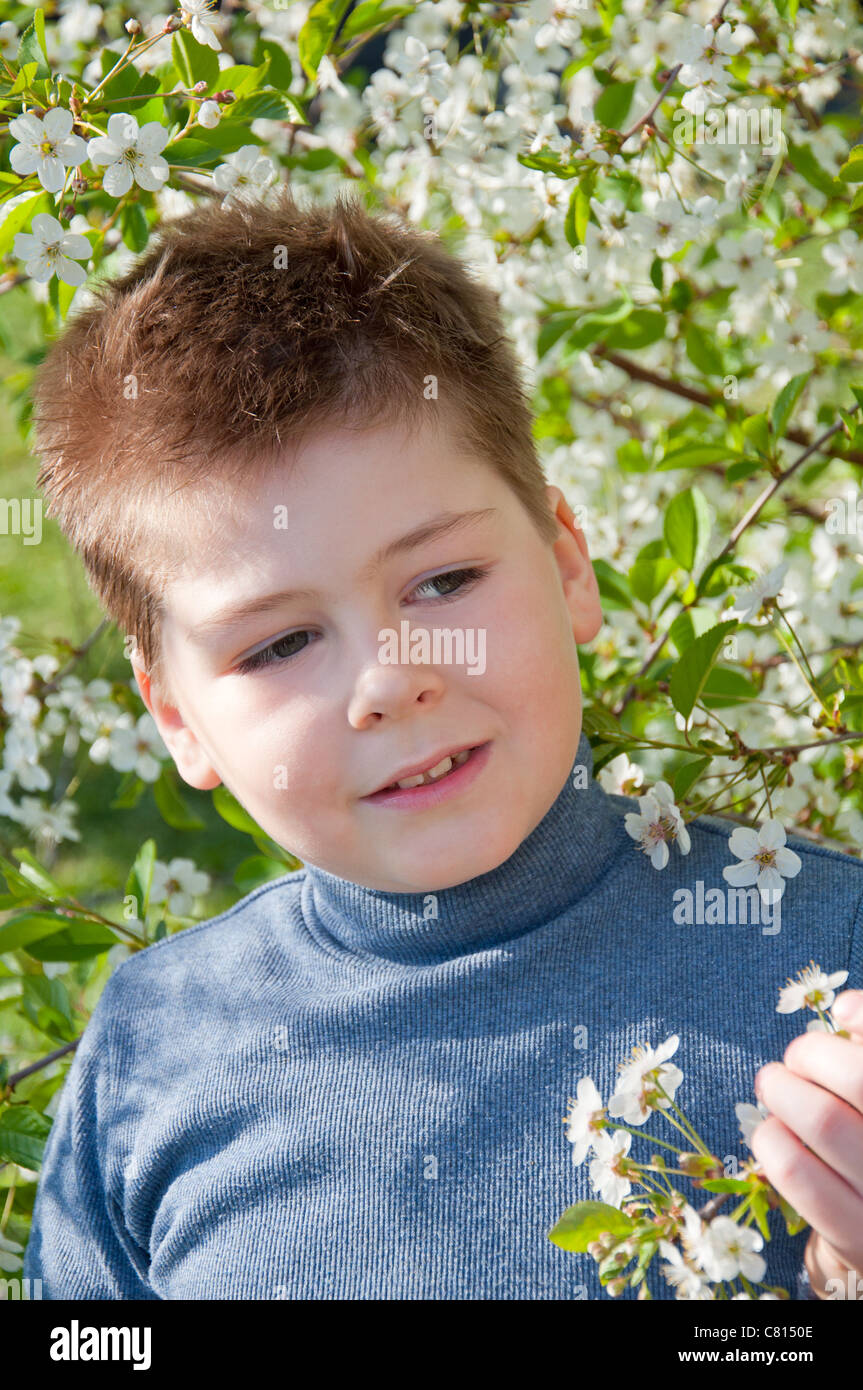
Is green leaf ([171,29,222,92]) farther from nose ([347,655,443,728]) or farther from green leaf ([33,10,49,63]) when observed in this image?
nose ([347,655,443,728])

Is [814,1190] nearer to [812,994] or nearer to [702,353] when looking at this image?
[812,994]

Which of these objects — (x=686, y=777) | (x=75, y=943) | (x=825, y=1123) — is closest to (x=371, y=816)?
(x=686, y=777)

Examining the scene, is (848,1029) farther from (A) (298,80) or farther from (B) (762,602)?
(A) (298,80)

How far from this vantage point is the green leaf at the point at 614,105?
4.80ft

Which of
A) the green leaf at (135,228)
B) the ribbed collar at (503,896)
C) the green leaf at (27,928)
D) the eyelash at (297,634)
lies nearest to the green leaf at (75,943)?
the green leaf at (27,928)

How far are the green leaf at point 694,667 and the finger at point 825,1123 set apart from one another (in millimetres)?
373

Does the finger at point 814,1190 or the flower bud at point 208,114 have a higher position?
the flower bud at point 208,114

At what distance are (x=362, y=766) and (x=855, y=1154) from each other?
0.44 meters

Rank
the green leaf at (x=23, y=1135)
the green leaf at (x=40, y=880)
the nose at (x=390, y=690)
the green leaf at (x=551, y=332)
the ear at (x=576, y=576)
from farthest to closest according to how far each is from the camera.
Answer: the green leaf at (x=551, y=332)
the green leaf at (x=40, y=880)
the green leaf at (x=23, y=1135)
the ear at (x=576, y=576)
the nose at (x=390, y=690)

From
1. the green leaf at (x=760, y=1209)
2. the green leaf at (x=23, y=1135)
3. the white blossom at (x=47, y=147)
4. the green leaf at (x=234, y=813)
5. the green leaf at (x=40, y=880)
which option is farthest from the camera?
the green leaf at (x=234, y=813)

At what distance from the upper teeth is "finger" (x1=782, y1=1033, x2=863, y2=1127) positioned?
0.33m

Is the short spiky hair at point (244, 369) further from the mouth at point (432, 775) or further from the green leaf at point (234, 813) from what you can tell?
the green leaf at point (234, 813)
